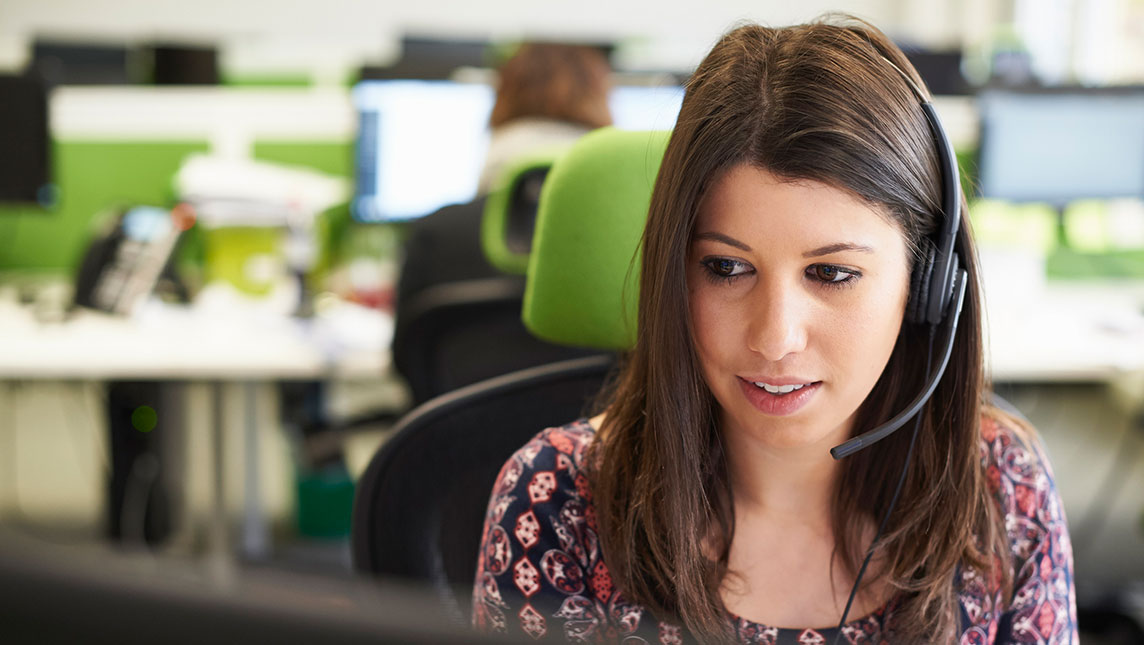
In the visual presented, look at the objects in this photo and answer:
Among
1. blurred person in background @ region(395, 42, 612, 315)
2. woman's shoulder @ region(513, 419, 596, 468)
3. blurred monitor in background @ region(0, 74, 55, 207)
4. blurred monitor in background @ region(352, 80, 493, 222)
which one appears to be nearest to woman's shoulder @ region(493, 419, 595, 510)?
woman's shoulder @ region(513, 419, 596, 468)

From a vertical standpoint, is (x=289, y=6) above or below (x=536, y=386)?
above

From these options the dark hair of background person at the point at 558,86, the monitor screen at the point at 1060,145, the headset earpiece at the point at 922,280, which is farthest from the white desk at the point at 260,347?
the headset earpiece at the point at 922,280

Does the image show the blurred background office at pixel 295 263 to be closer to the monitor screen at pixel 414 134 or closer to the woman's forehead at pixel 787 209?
the monitor screen at pixel 414 134

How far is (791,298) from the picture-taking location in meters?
0.69

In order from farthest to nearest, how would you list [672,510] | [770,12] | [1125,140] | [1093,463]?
[770,12] < [1093,463] < [1125,140] < [672,510]

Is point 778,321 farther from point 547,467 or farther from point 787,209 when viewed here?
point 547,467

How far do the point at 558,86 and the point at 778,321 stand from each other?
1.42 m

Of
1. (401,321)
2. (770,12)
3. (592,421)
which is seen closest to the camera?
(592,421)

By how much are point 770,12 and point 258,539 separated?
393cm

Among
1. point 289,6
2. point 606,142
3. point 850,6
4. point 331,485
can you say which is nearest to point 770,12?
point 850,6

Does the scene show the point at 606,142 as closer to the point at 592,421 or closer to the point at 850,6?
the point at 592,421

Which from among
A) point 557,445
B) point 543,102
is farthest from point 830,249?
point 543,102

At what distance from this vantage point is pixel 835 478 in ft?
2.74

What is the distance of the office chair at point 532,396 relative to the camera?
33.0 inches
